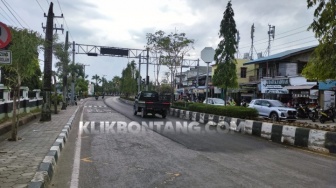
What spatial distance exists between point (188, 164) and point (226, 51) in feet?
66.1

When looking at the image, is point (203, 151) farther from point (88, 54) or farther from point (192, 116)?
point (88, 54)

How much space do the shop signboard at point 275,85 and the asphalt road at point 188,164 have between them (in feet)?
84.8

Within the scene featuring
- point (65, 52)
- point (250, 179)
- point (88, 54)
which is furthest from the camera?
point (88, 54)

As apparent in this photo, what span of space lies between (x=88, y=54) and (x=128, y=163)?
Answer: 43530mm

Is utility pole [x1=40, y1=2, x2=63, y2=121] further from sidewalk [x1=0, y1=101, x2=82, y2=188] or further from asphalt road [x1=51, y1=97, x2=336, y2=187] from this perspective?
asphalt road [x1=51, y1=97, x2=336, y2=187]

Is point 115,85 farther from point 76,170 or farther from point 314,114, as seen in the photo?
point 76,170

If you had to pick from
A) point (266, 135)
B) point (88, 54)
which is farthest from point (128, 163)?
point (88, 54)

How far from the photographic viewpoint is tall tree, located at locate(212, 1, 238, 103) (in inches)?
1016

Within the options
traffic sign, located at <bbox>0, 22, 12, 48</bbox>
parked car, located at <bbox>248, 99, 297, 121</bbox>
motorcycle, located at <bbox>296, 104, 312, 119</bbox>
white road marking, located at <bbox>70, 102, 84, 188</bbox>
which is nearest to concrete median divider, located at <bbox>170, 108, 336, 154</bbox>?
white road marking, located at <bbox>70, 102, 84, 188</bbox>

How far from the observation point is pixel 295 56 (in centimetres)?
3747

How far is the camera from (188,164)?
763cm

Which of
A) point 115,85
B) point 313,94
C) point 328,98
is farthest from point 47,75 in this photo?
point 115,85

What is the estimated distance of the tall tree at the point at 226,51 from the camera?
2580 centimetres

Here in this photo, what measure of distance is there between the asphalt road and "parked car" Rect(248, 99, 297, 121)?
1247 centimetres
